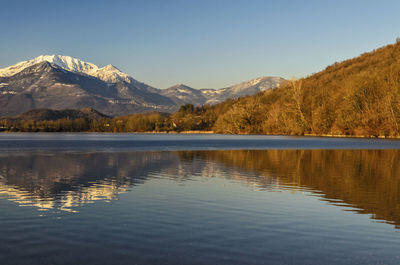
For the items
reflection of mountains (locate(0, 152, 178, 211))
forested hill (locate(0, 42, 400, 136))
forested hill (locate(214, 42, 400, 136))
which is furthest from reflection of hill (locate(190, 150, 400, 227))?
forested hill (locate(214, 42, 400, 136))

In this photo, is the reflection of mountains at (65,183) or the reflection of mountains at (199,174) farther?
the reflection of mountains at (65,183)

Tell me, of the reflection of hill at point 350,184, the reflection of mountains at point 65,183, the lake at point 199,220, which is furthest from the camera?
the reflection of mountains at point 65,183

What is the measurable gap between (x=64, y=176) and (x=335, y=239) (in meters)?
22.6

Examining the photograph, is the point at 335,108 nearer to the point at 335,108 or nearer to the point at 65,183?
the point at 335,108

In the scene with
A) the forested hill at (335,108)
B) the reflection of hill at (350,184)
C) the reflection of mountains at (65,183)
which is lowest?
the reflection of mountains at (65,183)

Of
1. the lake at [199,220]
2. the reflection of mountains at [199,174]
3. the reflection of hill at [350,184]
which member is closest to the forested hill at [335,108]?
the reflection of hill at [350,184]

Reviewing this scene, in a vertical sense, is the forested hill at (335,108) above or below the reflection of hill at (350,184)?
above

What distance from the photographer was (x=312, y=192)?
23406 mm

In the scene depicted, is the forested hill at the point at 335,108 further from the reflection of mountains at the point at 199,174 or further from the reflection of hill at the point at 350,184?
the reflection of mountains at the point at 199,174

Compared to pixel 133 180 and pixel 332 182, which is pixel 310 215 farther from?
pixel 133 180

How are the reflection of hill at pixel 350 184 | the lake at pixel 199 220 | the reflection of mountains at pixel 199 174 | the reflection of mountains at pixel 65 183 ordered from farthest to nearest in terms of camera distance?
the reflection of mountains at pixel 65 183 → the reflection of mountains at pixel 199 174 → the reflection of hill at pixel 350 184 → the lake at pixel 199 220

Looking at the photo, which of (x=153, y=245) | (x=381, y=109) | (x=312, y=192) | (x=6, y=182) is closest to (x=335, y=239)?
(x=153, y=245)

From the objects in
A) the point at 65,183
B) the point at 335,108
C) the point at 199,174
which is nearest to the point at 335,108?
the point at 335,108

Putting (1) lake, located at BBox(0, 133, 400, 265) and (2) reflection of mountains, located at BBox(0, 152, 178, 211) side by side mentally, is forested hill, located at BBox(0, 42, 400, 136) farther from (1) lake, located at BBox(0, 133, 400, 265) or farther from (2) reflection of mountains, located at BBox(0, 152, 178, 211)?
(2) reflection of mountains, located at BBox(0, 152, 178, 211)
